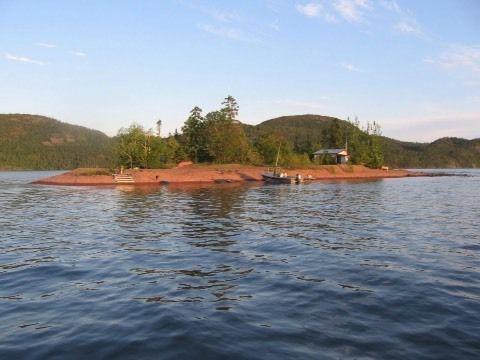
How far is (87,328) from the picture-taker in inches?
452

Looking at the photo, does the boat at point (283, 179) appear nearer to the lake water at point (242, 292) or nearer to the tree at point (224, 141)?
the tree at point (224, 141)

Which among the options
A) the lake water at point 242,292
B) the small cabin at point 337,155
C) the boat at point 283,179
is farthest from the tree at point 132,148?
the lake water at point 242,292

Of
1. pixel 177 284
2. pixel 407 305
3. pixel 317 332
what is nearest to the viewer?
pixel 317 332

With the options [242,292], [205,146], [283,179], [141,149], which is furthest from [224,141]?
[242,292]

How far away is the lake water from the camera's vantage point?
10359 mm

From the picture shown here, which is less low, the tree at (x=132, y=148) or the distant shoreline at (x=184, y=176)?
the tree at (x=132, y=148)

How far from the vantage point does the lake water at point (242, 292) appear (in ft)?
34.0

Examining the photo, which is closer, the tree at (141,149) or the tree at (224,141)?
the tree at (141,149)

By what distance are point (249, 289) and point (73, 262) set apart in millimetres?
9497

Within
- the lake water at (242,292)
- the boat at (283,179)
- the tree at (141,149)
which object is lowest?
the lake water at (242,292)

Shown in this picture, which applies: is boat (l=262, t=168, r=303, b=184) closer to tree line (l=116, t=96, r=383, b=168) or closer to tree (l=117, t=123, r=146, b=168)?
tree line (l=116, t=96, r=383, b=168)

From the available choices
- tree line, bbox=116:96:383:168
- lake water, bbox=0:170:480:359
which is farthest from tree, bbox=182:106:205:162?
lake water, bbox=0:170:480:359

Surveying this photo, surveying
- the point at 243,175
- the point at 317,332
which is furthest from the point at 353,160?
the point at 317,332

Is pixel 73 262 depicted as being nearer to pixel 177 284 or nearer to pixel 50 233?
pixel 177 284
